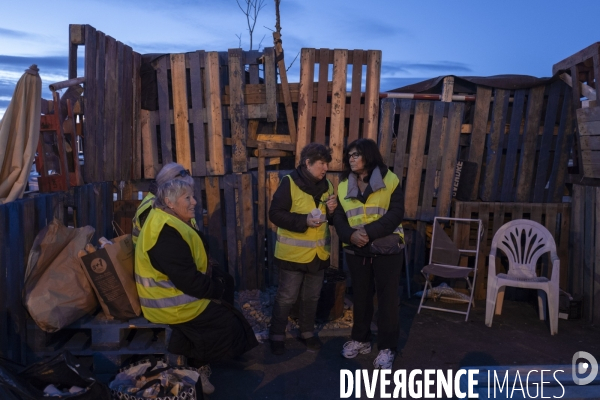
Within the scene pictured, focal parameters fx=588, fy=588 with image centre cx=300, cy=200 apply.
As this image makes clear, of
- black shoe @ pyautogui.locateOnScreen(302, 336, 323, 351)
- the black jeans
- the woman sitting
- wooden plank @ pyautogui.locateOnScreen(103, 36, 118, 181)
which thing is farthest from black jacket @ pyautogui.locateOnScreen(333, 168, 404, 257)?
wooden plank @ pyautogui.locateOnScreen(103, 36, 118, 181)

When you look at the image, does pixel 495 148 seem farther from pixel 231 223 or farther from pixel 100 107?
pixel 100 107

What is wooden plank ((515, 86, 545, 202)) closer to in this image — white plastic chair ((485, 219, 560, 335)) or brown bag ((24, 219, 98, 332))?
white plastic chair ((485, 219, 560, 335))

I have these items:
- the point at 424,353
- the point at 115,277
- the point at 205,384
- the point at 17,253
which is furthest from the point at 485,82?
the point at 17,253

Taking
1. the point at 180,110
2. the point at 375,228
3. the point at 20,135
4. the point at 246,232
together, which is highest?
the point at 180,110

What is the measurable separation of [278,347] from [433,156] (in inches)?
140

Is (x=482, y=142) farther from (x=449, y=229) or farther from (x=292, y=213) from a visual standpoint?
(x=292, y=213)

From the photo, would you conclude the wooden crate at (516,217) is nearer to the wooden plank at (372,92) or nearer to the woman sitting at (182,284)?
the wooden plank at (372,92)

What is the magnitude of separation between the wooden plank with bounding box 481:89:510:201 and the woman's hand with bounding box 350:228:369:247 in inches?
139

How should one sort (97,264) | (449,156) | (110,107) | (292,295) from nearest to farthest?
(97,264) < (292,295) < (110,107) < (449,156)

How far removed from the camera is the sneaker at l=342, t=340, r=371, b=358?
216 inches

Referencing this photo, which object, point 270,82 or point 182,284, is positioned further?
point 270,82

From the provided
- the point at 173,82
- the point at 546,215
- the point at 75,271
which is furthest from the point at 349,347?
the point at 173,82

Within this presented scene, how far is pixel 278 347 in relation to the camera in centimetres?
557

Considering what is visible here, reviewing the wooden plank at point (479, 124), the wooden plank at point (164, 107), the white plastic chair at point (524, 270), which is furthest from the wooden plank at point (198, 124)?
the white plastic chair at point (524, 270)
